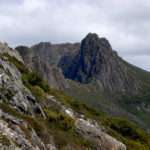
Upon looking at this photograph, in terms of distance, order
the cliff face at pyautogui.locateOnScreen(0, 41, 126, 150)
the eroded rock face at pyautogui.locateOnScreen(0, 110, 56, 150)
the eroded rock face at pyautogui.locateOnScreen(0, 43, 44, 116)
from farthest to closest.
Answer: the eroded rock face at pyautogui.locateOnScreen(0, 43, 44, 116) < the cliff face at pyautogui.locateOnScreen(0, 41, 126, 150) < the eroded rock face at pyautogui.locateOnScreen(0, 110, 56, 150)

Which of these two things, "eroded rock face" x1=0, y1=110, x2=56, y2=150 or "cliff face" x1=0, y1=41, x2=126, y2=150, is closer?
"eroded rock face" x1=0, y1=110, x2=56, y2=150

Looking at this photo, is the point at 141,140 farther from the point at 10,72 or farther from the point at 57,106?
the point at 10,72

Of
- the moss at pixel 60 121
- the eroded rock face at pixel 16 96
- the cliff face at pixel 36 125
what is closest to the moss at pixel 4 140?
the cliff face at pixel 36 125

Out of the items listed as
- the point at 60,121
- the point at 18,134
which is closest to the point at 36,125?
the point at 18,134

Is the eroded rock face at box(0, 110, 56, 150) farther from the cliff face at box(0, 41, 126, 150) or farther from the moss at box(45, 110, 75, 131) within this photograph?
the moss at box(45, 110, 75, 131)

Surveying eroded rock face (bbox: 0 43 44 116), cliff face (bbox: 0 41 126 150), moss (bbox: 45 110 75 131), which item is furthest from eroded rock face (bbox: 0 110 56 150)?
moss (bbox: 45 110 75 131)

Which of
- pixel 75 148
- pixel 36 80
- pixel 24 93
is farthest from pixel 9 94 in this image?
pixel 36 80

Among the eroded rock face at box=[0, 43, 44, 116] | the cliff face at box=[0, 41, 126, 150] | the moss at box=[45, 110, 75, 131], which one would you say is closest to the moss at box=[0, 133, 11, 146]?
the cliff face at box=[0, 41, 126, 150]

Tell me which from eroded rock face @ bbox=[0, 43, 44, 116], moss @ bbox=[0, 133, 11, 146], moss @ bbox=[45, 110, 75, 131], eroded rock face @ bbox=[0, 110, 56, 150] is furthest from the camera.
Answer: moss @ bbox=[45, 110, 75, 131]

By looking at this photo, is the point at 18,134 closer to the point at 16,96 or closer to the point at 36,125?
the point at 36,125

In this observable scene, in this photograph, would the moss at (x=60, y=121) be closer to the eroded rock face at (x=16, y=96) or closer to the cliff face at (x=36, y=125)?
the cliff face at (x=36, y=125)

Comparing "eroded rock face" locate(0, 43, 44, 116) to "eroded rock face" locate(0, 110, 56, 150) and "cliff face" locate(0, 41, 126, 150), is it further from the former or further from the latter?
"eroded rock face" locate(0, 110, 56, 150)

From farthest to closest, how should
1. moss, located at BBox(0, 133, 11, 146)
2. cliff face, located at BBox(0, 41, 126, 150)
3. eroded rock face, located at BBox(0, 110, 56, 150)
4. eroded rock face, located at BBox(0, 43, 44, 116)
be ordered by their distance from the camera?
1. eroded rock face, located at BBox(0, 43, 44, 116)
2. cliff face, located at BBox(0, 41, 126, 150)
3. eroded rock face, located at BBox(0, 110, 56, 150)
4. moss, located at BBox(0, 133, 11, 146)

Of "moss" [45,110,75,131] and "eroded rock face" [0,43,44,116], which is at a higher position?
"eroded rock face" [0,43,44,116]
